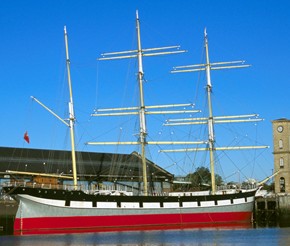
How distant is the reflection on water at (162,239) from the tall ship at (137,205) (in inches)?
264

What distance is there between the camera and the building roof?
76.7 meters

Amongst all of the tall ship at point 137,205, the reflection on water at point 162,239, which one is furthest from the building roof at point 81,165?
the reflection on water at point 162,239

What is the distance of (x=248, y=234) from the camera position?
45312 mm

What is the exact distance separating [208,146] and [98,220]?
17.5 metres

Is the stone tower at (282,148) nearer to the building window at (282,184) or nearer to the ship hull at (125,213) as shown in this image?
the building window at (282,184)

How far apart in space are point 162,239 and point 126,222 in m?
15.2

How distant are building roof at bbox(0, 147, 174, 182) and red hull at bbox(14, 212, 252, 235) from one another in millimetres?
13738

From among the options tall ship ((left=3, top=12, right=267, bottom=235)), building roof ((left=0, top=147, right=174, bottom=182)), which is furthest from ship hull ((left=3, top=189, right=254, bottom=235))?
building roof ((left=0, top=147, right=174, bottom=182))

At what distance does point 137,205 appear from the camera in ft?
192

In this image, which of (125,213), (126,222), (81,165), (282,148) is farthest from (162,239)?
(282,148)

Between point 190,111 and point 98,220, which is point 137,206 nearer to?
point 98,220

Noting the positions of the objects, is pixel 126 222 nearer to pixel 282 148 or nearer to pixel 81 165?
pixel 81 165

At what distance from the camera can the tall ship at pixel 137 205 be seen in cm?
5341

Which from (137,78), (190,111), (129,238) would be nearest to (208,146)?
(190,111)
